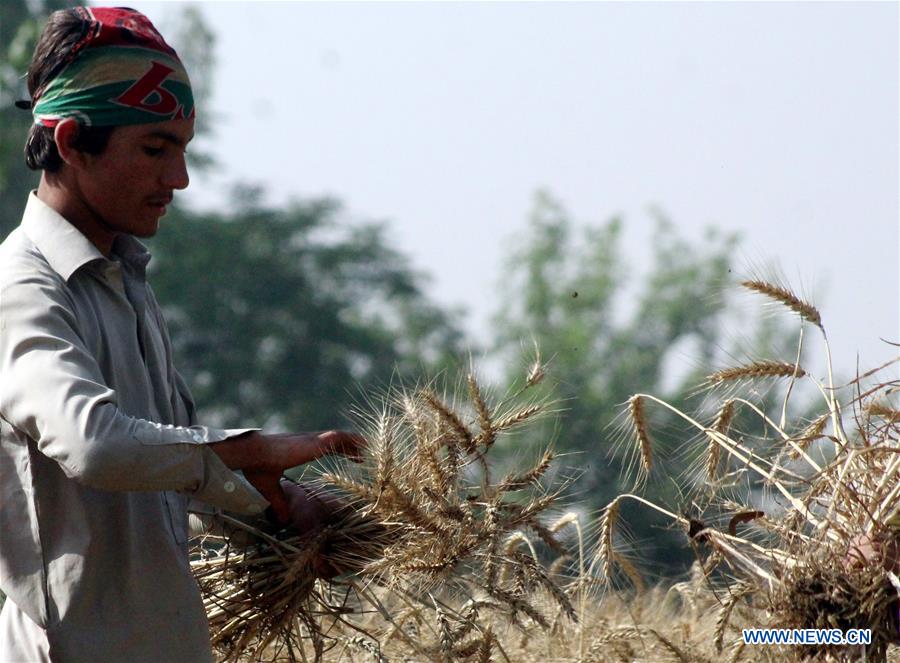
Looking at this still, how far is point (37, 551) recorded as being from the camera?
7.14 ft

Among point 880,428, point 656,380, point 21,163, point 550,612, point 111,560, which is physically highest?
point 880,428

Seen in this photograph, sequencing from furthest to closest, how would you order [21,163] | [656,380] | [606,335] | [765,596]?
1. [606,335]
2. [656,380]
3. [21,163]
4. [765,596]

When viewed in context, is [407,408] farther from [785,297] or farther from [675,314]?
[675,314]

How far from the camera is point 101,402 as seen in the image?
6.56 ft

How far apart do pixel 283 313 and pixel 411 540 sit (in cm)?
2531

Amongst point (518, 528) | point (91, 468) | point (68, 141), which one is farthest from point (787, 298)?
point (91, 468)

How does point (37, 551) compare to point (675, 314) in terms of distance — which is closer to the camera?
point (37, 551)

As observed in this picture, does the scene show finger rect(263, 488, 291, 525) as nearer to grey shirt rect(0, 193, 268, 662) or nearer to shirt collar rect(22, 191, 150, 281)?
grey shirt rect(0, 193, 268, 662)

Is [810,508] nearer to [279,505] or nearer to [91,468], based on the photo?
[279,505]

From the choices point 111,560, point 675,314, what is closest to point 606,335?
point 675,314

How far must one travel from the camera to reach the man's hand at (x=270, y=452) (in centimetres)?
221

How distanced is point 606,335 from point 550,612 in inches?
1090

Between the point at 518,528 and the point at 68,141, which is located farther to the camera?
the point at 518,528

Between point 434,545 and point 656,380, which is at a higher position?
point 434,545
